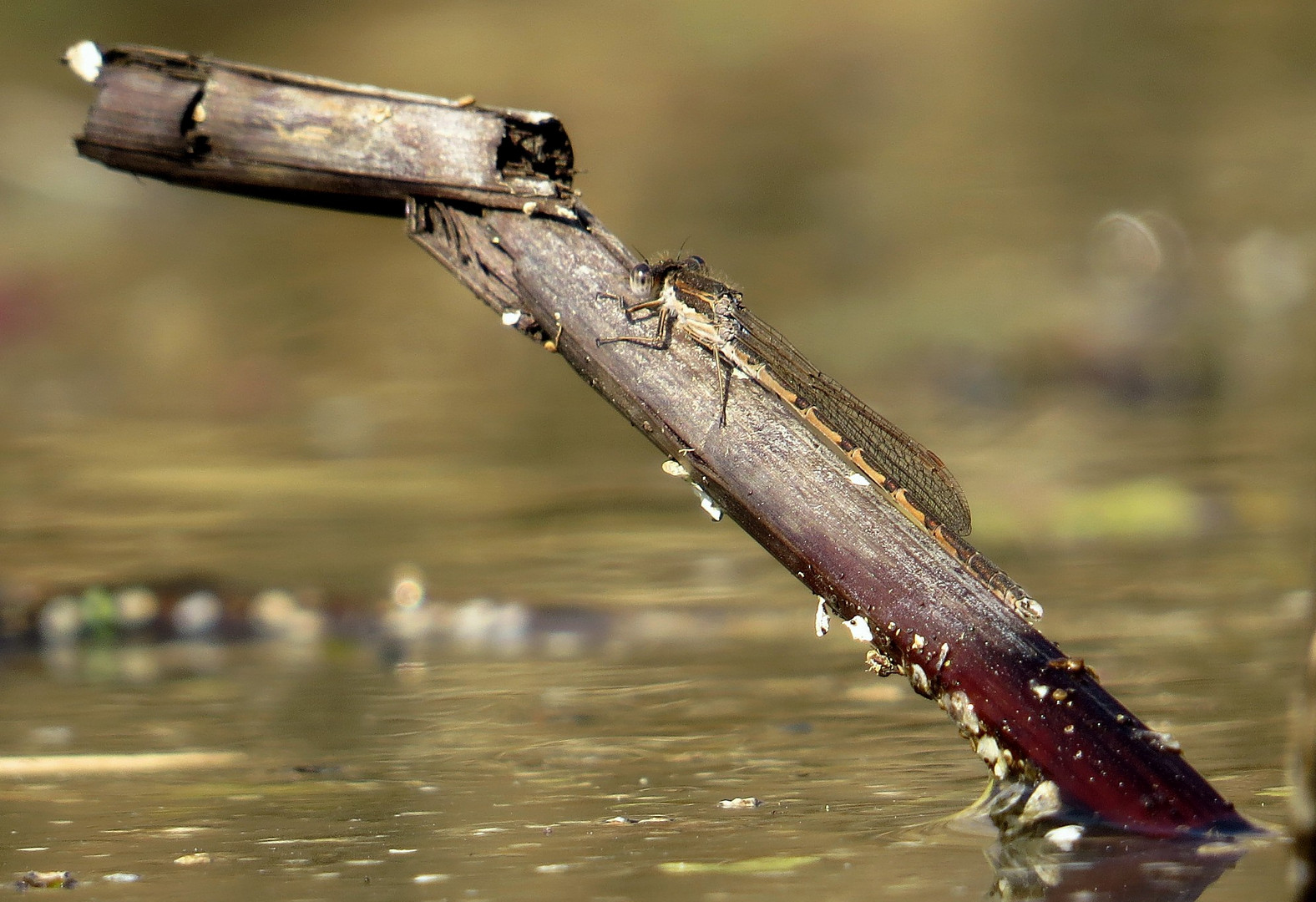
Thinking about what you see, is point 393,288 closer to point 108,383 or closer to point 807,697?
point 108,383

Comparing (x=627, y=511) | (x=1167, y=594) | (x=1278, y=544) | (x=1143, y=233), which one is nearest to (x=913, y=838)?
(x=1167, y=594)

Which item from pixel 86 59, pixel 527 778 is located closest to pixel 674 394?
pixel 527 778

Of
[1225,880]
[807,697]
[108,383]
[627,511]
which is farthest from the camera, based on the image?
[108,383]

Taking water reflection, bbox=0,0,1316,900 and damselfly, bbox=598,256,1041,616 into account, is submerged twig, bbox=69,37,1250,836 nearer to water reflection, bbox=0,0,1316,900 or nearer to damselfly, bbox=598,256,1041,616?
damselfly, bbox=598,256,1041,616

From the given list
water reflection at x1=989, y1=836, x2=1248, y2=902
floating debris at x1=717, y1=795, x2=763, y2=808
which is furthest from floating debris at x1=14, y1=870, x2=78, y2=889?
water reflection at x1=989, y1=836, x2=1248, y2=902

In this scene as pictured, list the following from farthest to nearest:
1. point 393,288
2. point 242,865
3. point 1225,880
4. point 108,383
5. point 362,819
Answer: point 393,288
point 108,383
point 362,819
point 242,865
point 1225,880

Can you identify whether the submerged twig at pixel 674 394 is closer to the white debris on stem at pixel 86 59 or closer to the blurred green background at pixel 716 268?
the white debris on stem at pixel 86 59
